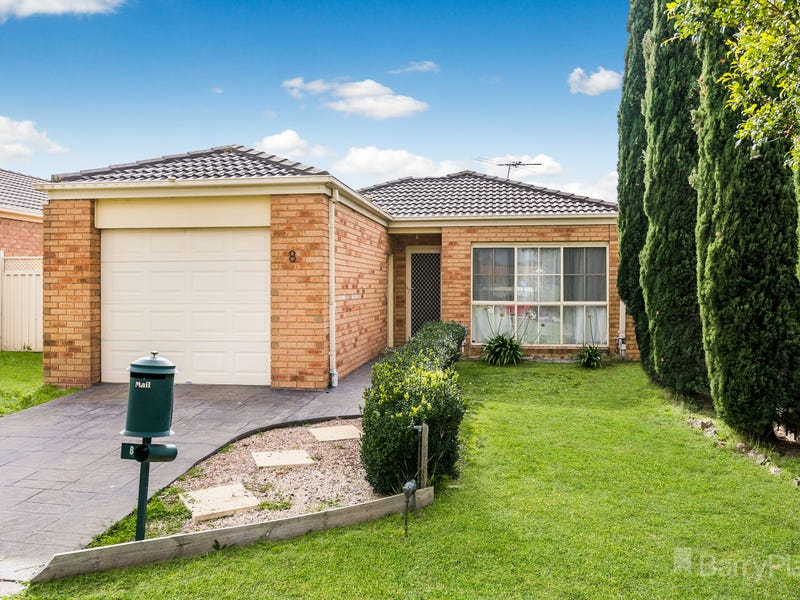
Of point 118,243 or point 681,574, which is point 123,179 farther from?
point 681,574

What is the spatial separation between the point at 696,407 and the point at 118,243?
9.22m

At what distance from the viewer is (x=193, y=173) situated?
9.08m

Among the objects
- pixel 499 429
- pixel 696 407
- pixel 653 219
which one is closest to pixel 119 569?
pixel 499 429

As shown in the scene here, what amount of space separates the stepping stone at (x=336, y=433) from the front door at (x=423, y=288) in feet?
25.1

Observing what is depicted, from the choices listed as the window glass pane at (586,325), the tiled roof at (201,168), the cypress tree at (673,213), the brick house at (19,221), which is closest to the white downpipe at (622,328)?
the window glass pane at (586,325)

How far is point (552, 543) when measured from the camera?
12.5 ft

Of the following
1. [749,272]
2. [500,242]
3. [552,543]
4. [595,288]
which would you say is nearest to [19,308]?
[500,242]

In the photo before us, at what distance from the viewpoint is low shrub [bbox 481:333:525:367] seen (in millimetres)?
12281

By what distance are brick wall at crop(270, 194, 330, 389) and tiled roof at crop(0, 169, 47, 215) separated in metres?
10.3

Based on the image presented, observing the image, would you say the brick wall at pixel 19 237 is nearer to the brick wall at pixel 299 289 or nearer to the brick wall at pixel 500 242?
the brick wall at pixel 299 289

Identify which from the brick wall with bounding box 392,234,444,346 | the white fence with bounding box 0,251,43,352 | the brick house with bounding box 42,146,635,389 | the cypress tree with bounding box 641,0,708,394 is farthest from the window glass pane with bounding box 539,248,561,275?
the white fence with bounding box 0,251,43,352

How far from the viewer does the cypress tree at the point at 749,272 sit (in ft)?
18.9

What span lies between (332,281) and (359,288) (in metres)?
2.02

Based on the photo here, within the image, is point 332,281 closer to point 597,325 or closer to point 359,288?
point 359,288
